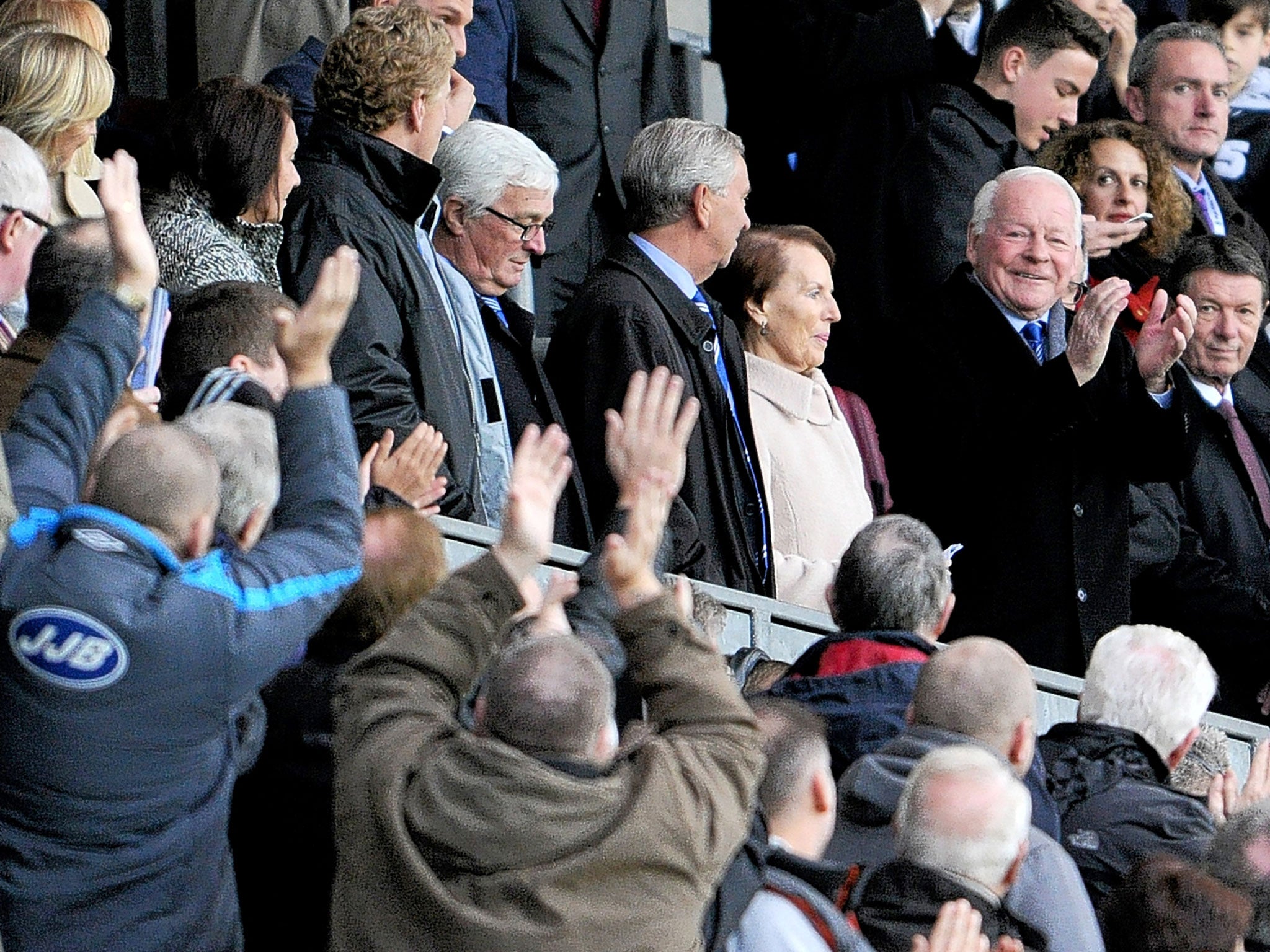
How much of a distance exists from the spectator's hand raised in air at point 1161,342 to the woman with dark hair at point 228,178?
242 centimetres

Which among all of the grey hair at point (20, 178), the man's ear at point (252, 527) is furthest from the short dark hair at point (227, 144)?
the man's ear at point (252, 527)

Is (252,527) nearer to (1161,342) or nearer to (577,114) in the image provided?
(1161,342)

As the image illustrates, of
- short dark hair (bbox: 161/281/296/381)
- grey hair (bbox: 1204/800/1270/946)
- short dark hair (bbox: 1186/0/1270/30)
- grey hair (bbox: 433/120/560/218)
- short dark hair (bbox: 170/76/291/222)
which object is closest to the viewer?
grey hair (bbox: 1204/800/1270/946)

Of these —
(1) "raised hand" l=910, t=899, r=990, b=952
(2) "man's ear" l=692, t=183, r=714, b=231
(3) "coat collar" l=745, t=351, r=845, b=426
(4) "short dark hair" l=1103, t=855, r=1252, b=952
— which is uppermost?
(1) "raised hand" l=910, t=899, r=990, b=952

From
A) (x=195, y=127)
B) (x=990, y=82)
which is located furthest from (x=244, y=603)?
(x=990, y=82)

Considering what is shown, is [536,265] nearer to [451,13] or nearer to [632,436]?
[451,13]

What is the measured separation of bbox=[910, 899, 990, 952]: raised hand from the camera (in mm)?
4020

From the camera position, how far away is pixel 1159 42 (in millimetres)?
9508

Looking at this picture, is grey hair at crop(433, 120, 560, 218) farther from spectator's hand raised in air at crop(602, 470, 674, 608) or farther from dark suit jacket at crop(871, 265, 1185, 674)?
spectator's hand raised in air at crop(602, 470, 674, 608)

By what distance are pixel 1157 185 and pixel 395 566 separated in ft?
16.4

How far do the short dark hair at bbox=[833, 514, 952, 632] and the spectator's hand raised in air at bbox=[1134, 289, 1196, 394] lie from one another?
1.93 metres

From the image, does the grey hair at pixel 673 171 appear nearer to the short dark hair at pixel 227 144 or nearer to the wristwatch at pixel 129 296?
the short dark hair at pixel 227 144

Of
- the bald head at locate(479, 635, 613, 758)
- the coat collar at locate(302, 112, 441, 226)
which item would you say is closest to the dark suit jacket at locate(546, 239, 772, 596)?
the coat collar at locate(302, 112, 441, 226)

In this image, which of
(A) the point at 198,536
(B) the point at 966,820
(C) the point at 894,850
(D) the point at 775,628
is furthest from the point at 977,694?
(D) the point at 775,628
